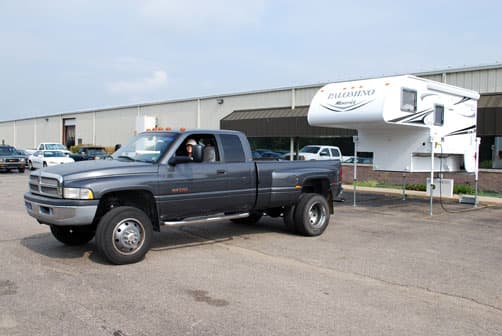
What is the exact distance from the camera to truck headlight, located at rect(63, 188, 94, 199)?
262 inches

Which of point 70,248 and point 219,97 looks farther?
point 219,97

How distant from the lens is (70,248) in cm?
791

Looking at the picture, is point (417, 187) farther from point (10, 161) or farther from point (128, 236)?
point (10, 161)

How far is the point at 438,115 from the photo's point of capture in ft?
43.8

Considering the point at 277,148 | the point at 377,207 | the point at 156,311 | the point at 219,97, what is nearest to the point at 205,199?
the point at 156,311

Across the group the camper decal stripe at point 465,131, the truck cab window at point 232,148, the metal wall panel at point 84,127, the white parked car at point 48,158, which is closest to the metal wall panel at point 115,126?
the metal wall panel at point 84,127

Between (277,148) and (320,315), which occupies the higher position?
(277,148)

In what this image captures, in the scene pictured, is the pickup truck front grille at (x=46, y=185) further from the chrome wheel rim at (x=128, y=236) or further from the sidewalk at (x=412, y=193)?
the sidewalk at (x=412, y=193)

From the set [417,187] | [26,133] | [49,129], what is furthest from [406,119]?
[26,133]

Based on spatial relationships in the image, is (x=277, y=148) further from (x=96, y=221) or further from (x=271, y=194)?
(x=96, y=221)

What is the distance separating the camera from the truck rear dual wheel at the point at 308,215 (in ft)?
30.4

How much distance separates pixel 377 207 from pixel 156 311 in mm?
10412

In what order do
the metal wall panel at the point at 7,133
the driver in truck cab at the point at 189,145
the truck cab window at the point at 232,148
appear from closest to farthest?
the driver in truck cab at the point at 189,145 → the truck cab window at the point at 232,148 → the metal wall panel at the point at 7,133

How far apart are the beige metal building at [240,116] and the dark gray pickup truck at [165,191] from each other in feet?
41.0
